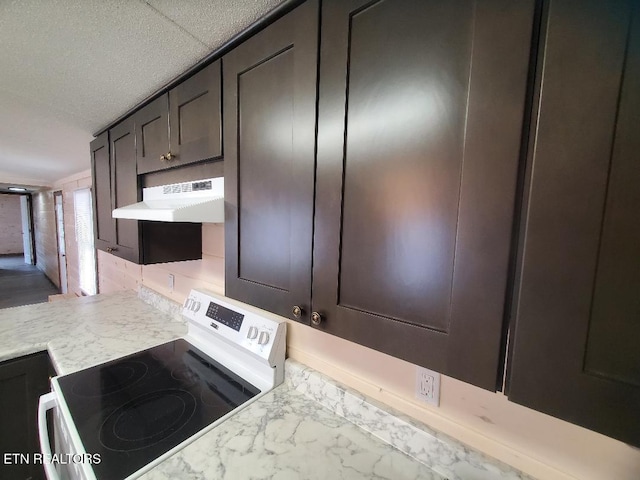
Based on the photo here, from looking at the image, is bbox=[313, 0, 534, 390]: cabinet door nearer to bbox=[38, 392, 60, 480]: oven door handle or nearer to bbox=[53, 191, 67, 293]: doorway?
bbox=[38, 392, 60, 480]: oven door handle

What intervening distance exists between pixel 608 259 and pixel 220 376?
1283 millimetres

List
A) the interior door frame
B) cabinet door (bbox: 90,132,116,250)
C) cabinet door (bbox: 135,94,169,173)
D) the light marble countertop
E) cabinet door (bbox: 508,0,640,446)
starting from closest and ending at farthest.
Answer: cabinet door (bbox: 508,0,640,446), the light marble countertop, cabinet door (bbox: 135,94,169,173), cabinet door (bbox: 90,132,116,250), the interior door frame

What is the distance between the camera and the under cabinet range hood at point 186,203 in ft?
2.84

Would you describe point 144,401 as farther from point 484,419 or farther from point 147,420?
point 484,419

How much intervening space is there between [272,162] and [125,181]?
4.03 feet

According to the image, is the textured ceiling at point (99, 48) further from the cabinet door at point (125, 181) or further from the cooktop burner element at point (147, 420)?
the cooktop burner element at point (147, 420)

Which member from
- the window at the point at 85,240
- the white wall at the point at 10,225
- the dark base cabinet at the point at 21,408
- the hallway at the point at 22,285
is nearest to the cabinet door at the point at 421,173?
the dark base cabinet at the point at 21,408

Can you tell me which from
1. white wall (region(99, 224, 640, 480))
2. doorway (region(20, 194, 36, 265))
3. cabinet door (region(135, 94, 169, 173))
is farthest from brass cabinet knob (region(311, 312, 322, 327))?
doorway (region(20, 194, 36, 265))

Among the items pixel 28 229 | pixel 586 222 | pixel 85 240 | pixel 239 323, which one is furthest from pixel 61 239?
pixel 586 222

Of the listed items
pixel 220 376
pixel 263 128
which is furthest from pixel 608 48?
pixel 220 376

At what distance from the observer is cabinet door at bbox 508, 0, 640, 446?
0.33m

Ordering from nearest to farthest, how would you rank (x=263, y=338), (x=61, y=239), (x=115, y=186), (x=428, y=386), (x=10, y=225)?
1. (x=428, y=386)
2. (x=263, y=338)
3. (x=115, y=186)
4. (x=61, y=239)
5. (x=10, y=225)

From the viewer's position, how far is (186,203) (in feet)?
3.15

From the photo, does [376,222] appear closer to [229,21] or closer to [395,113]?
[395,113]
